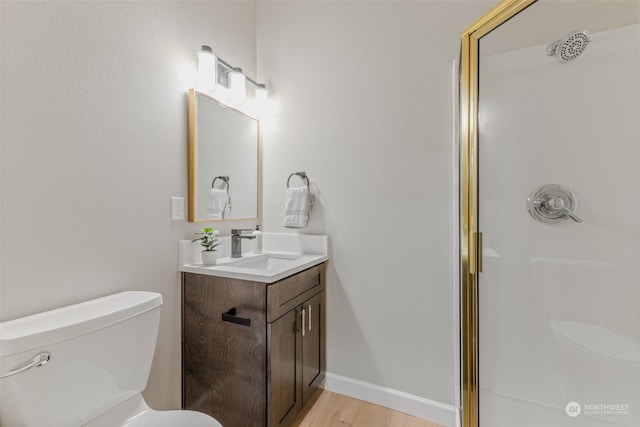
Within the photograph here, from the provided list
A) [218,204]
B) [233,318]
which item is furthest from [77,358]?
[218,204]

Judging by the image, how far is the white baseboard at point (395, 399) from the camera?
147 centimetres

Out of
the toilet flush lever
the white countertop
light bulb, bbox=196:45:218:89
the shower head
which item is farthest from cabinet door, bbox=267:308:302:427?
the shower head

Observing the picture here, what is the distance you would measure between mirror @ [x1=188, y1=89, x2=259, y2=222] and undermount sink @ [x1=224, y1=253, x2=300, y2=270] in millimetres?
286

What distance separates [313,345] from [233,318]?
585 mm

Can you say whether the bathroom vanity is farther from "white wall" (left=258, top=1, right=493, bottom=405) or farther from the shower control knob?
the shower control knob

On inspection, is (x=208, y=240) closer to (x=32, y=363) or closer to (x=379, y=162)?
(x=32, y=363)

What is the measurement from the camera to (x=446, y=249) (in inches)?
58.2

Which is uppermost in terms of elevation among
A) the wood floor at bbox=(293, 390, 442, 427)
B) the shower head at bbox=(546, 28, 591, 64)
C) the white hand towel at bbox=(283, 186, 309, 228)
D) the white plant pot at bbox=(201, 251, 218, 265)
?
the shower head at bbox=(546, 28, 591, 64)

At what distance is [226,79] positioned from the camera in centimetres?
166

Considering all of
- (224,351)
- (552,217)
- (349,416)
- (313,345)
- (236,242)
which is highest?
(552,217)

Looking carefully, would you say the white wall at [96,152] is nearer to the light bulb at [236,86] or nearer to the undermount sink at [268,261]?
the light bulb at [236,86]

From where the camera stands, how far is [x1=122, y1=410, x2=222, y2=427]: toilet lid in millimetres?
907

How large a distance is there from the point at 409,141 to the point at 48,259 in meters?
1.65

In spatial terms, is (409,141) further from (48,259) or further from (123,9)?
(48,259)
